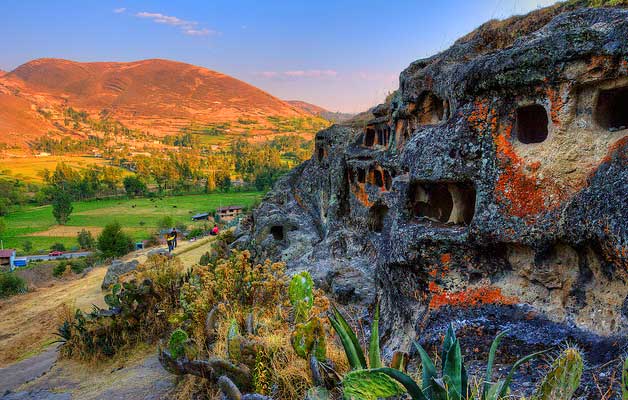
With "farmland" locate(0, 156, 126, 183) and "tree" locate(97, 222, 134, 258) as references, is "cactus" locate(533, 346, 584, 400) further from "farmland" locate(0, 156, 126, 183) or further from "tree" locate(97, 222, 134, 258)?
"farmland" locate(0, 156, 126, 183)

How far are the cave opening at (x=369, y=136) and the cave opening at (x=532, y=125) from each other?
11.2m

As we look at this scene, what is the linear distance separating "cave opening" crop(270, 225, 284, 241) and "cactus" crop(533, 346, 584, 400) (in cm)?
1667

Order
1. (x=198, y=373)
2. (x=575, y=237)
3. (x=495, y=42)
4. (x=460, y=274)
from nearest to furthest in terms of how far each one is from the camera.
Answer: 1. (x=575, y=237)
2. (x=198, y=373)
3. (x=460, y=274)
4. (x=495, y=42)

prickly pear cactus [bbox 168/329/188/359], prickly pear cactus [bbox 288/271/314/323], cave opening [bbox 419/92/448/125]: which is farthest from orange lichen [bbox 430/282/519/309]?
cave opening [bbox 419/92/448/125]

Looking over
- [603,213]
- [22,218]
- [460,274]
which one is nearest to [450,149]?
[460,274]

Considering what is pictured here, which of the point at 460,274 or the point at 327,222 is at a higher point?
Result: the point at 460,274

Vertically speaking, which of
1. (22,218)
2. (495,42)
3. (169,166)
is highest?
(495,42)

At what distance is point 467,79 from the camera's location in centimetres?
673

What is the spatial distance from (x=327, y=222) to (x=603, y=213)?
1309 centimetres

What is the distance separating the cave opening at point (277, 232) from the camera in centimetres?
1988

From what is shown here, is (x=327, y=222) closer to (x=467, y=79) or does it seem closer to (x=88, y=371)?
(x=88, y=371)

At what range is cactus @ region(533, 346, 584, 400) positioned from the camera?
319cm

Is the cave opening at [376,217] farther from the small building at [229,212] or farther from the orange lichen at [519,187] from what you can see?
the small building at [229,212]

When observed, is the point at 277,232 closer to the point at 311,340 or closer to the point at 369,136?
the point at 369,136
